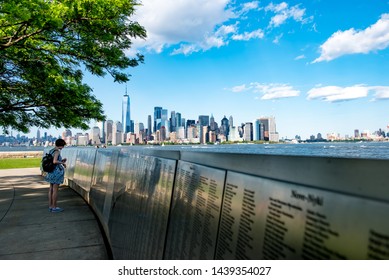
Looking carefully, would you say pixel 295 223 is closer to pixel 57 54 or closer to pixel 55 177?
pixel 55 177

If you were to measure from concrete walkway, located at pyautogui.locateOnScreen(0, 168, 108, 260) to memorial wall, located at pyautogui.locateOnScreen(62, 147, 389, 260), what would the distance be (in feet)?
5.66

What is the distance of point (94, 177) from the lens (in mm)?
8750

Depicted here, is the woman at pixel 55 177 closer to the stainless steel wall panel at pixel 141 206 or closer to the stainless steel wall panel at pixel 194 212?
the stainless steel wall panel at pixel 141 206

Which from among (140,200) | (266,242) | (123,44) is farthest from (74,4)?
(266,242)

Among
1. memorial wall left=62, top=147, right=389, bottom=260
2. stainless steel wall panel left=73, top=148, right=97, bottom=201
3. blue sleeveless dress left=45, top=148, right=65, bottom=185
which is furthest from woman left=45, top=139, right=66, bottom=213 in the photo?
memorial wall left=62, top=147, right=389, bottom=260

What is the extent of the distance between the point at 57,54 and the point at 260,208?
12.1 meters

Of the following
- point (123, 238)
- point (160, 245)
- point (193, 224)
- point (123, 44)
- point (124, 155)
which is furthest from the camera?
point (123, 44)

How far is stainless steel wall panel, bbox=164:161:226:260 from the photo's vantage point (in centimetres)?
224

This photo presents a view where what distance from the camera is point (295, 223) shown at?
4.59ft

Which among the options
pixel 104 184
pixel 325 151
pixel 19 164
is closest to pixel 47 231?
pixel 104 184

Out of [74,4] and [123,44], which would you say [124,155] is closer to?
[74,4]

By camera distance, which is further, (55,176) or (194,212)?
(55,176)

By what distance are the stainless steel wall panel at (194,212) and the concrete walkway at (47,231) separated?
8.53 feet

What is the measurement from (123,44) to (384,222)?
12785 mm
